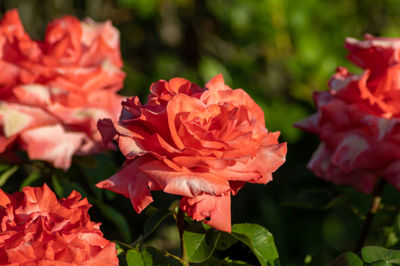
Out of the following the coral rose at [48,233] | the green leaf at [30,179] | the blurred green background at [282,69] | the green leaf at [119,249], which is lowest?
the blurred green background at [282,69]

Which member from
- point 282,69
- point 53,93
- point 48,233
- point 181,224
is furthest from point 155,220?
point 282,69

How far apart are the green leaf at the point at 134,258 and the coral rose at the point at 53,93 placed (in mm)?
294

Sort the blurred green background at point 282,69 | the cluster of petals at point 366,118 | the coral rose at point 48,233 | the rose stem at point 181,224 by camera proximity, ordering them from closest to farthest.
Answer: the coral rose at point 48,233 → the rose stem at point 181,224 → the cluster of petals at point 366,118 → the blurred green background at point 282,69

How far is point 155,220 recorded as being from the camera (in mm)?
664

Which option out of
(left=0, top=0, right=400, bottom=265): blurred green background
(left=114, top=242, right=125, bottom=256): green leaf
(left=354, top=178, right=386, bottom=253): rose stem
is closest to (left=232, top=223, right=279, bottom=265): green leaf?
(left=114, top=242, right=125, bottom=256): green leaf

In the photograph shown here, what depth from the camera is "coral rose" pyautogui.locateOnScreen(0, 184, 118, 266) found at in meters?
0.54

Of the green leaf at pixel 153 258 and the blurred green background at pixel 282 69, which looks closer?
the green leaf at pixel 153 258

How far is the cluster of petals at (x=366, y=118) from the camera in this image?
2.70ft

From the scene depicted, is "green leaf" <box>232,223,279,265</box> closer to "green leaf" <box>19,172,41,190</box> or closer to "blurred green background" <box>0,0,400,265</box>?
"green leaf" <box>19,172,41,190</box>

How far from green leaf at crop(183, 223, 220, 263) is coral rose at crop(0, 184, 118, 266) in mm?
101

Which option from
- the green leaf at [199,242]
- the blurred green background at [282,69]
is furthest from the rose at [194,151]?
the blurred green background at [282,69]

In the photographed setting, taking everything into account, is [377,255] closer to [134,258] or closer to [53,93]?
[134,258]

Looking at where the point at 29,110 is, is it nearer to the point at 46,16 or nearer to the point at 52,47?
the point at 52,47

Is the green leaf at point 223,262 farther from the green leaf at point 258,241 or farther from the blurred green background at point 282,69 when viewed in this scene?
the blurred green background at point 282,69
